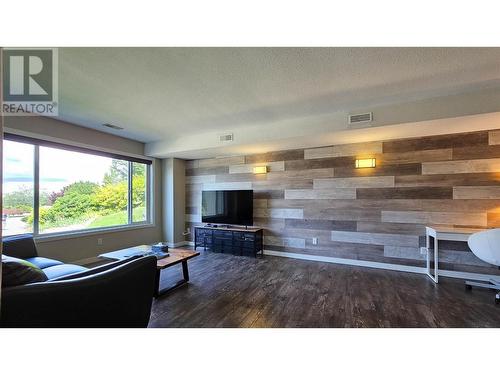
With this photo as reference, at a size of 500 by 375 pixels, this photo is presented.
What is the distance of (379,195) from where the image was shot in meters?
3.41

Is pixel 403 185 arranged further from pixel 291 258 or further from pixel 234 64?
pixel 234 64

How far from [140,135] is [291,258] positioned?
3856 mm

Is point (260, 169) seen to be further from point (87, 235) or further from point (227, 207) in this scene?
point (87, 235)

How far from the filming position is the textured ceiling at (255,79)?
1720mm

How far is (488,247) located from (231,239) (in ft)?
12.0

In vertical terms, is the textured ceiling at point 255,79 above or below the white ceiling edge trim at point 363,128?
above

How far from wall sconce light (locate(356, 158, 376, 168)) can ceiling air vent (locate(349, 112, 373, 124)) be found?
95 cm

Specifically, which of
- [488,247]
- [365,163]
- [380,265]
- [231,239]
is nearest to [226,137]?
[231,239]

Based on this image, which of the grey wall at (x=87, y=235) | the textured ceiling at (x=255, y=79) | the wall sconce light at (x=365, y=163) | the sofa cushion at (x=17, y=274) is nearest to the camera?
the sofa cushion at (x=17, y=274)

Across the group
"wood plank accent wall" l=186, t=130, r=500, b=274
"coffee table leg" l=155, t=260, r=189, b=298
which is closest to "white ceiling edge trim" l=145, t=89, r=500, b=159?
"wood plank accent wall" l=186, t=130, r=500, b=274

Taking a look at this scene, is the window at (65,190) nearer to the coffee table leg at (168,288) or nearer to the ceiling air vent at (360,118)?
the coffee table leg at (168,288)

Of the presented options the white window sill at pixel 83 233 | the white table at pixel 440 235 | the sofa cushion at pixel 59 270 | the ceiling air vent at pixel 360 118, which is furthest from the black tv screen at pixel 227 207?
the white table at pixel 440 235

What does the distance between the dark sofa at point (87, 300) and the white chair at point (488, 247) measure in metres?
3.54
